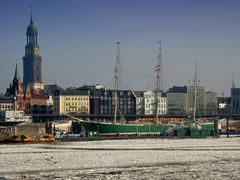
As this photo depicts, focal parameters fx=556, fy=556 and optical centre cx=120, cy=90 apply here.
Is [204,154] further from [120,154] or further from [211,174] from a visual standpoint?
[211,174]

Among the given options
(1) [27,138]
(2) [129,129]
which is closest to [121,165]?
(1) [27,138]

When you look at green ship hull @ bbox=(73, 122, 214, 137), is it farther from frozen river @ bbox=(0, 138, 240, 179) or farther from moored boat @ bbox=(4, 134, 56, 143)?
frozen river @ bbox=(0, 138, 240, 179)

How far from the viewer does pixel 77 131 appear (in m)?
162

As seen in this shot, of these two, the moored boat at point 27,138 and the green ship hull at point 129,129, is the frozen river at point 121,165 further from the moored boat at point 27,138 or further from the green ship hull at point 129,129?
the green ship hull at point 129,129

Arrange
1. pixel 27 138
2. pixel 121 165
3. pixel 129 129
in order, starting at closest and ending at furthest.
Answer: pixel 121 165
pixel 27 138
pixel 129 129

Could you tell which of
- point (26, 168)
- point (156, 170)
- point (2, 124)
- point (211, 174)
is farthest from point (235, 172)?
point (2, 124)

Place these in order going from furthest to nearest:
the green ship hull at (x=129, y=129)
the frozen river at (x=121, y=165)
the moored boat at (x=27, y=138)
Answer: the green ship hull at (x=129, y=129)
the moored boat at (x=27, y=138)
the frozen river at (x=121, y=165)

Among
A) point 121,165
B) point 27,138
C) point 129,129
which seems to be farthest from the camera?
point 129,129

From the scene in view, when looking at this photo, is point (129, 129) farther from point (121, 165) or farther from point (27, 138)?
point (121, 165)

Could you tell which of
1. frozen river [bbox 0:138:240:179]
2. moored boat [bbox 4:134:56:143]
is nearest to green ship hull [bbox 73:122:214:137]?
moored boat [bbox 4:134:56:143]

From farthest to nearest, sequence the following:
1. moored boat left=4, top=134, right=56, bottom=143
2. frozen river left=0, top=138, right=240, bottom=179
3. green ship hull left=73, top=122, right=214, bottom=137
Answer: green ship hull left=73, top=122, right=214, bottom=137 → moored boat left=4, top=134, right=56, bottom=143 → frozen river left=0, top=138, right=240, bottom=179

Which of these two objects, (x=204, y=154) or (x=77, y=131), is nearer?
(x=204, y=154)

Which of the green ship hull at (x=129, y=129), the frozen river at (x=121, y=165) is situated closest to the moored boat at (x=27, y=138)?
the frozen river at (x=121, y=165)

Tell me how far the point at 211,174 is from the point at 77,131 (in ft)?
395
